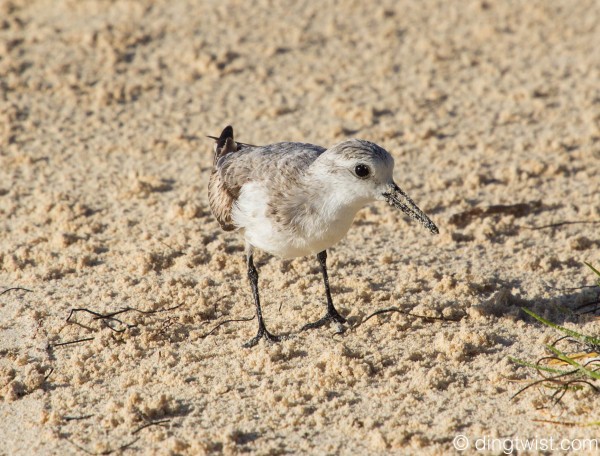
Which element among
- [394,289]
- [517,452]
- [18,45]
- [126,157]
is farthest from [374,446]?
[18,45]

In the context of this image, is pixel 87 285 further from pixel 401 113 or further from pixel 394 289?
pixel 401 113

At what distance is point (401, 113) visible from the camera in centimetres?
785

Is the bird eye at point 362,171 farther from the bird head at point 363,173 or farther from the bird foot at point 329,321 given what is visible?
the bird foot at point 329,321

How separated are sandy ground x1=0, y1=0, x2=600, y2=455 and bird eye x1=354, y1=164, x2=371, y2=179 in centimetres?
106

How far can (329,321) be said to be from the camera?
A: 16.5 ft

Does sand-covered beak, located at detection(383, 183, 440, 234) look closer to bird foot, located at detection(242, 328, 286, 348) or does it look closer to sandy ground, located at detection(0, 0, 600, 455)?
sandy ground, located at detection(0, 0, 600, 455)

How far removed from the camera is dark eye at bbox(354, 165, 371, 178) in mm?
4500

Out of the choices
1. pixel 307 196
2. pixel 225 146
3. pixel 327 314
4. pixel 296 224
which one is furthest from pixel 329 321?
pixel 225 146

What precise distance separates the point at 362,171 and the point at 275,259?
1.54 meters

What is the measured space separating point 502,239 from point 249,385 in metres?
2.58

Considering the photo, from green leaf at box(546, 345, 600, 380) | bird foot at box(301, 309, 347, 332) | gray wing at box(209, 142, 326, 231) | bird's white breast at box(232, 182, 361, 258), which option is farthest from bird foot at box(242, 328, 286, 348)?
green leaf at box(546, 345, 600, 380)

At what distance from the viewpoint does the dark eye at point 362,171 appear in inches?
177

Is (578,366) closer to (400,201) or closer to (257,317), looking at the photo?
(400,201)

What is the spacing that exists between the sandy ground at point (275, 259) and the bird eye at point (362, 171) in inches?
41.7
